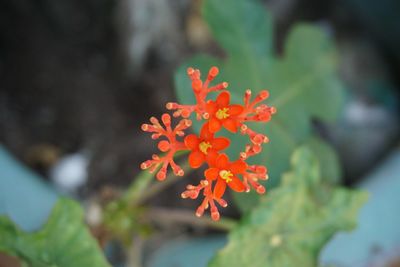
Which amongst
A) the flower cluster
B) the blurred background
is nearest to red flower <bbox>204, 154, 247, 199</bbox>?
the flower cluster

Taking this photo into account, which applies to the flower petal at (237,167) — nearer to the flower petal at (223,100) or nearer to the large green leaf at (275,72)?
the flower petal at (223,100)

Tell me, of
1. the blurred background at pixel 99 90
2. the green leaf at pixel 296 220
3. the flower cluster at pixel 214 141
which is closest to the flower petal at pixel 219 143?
the flower cluster at pixel 214 141

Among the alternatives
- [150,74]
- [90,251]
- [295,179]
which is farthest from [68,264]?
[150,74]

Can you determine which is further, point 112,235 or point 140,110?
point 140,110

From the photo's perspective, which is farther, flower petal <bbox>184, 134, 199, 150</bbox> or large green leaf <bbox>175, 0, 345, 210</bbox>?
large green leaf <bbox>175, 0, 345, 210</bbox>

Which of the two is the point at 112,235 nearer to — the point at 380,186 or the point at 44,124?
the point at 44,124

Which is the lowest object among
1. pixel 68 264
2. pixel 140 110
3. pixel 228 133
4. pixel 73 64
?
pixel 68 264

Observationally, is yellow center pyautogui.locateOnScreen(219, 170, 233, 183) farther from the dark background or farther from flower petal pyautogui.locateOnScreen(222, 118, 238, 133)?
the dark background

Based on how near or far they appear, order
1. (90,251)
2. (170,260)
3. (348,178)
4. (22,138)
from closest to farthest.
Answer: (90,251)
(170,260)
(22,138)
(348,178)
